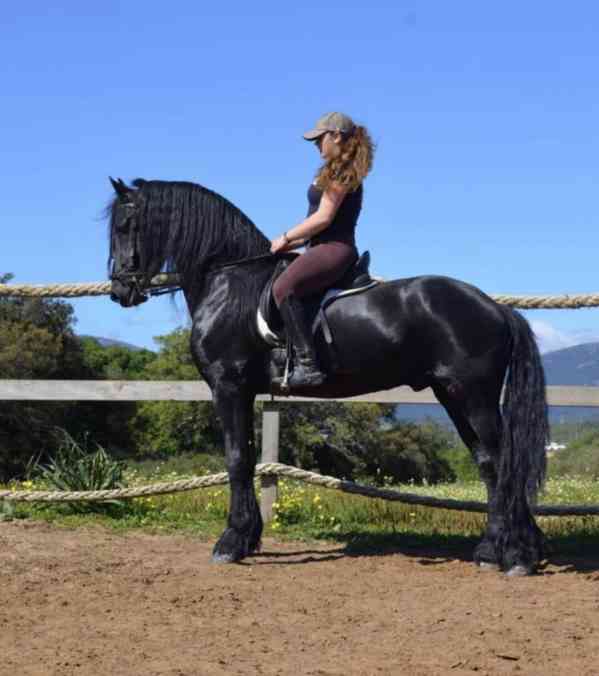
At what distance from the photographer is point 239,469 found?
6570 mm

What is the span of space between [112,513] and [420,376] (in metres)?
3.07

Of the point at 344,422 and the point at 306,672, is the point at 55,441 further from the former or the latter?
the point at 306,672

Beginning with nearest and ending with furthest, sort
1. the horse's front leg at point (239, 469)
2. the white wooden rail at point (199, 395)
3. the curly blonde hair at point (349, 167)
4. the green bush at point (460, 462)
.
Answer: the curly blonde hair at point (349, 167) → the horse's front leg at point (239, 469) → the white wooden rail at point (199, 395) → the green bush at point (460, 462)

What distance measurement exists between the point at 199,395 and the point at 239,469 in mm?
1464

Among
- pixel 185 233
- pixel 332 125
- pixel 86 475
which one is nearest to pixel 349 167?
pixel 332 125

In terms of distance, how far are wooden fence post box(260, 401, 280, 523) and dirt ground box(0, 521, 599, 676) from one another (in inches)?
33.3

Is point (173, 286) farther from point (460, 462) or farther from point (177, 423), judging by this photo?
point (460, 462)

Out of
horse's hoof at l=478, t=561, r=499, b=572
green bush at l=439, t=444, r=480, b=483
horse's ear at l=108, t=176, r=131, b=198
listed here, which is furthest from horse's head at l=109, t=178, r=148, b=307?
green bush at l=439, t=444, r=480, b=483

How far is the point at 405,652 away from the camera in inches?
165

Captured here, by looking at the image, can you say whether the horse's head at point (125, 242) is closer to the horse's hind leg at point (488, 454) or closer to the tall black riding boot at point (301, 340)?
the tall black riding boot at point (301, 340)

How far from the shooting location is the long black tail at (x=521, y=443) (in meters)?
6.03

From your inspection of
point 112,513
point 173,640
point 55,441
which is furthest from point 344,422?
point 173,640

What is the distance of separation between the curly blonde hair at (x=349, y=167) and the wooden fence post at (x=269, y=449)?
2093 mm

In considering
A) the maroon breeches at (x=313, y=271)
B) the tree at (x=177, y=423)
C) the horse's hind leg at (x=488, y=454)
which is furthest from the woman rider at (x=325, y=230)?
the tree at (x=177, y=423)
